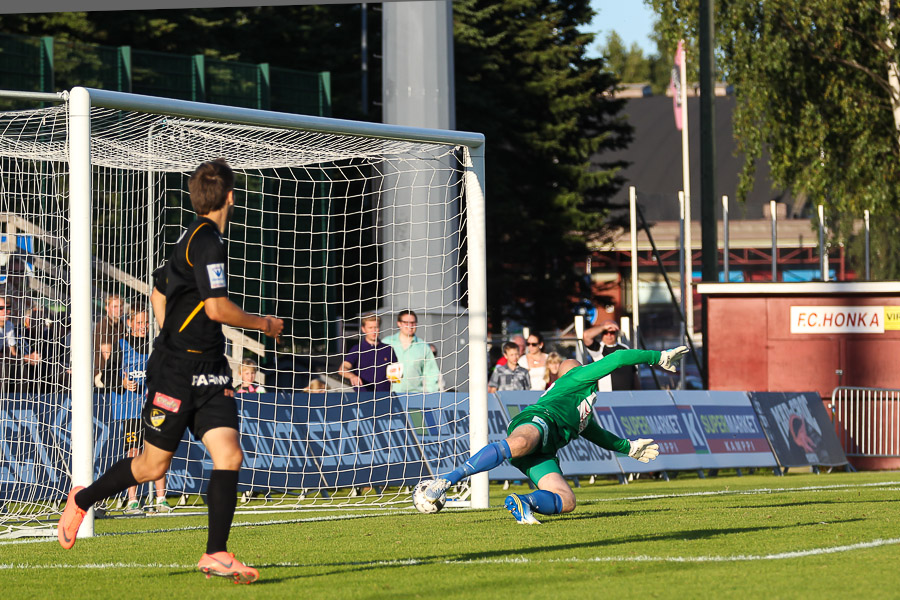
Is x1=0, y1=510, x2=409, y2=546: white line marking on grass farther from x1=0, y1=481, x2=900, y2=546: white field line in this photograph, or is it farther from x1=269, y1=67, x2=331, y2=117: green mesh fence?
x1=269, y1=67, x2=331, y2=117: green mesh fence

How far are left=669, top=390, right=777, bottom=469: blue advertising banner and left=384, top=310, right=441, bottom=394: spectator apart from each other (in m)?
4.61

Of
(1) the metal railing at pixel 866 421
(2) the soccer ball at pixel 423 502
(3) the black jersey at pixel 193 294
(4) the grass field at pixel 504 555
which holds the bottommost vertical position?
(1) the metal railing at pixel 866 421

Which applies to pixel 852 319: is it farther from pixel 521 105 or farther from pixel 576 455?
pixel 521 105

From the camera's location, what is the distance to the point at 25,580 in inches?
274

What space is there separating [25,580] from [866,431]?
15.7m

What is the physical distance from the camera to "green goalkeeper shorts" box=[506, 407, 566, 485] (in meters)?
9.01

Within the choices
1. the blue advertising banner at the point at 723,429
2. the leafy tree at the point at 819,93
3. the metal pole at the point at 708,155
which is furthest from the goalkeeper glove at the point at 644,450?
the leafy tree at the point at 819,93

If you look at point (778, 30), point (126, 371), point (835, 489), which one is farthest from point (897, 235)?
point (126, 371)

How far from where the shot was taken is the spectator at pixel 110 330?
12.7 meters

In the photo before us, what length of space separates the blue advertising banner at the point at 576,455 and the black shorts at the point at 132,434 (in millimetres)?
4722

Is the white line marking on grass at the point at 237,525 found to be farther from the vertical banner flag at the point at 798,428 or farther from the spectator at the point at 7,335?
the vertical banner flag at the point at 798,428

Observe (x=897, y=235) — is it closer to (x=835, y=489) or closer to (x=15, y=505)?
(x=835, y=489)

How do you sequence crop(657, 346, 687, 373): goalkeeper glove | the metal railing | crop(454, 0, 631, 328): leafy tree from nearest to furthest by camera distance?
crop(657, 346, 687, 373): goalkeeper glove → the metal railing → crop(454, 0, 631, 328): leafy tree

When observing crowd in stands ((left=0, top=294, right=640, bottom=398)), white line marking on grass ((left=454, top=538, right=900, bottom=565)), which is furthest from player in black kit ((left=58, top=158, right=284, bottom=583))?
crowd in stands ((left=0, top=294, right=640, bottom=398))
